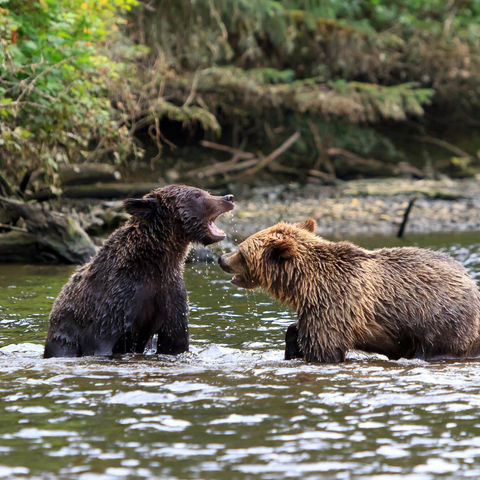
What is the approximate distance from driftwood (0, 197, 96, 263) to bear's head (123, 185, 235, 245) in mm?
6490

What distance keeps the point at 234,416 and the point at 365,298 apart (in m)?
2.24

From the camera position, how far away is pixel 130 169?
2292 cm

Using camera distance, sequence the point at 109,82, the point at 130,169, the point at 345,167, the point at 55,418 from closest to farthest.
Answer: the point at 55,418
the point at 109,82
the point at 130,169
the point at 345,167

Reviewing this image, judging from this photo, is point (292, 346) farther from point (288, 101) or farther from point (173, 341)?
point (288, 101)

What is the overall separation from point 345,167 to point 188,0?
7.50 m

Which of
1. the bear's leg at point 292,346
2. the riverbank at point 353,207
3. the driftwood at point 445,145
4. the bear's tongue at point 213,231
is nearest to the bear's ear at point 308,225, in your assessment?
the bear's tongue at point 213,231

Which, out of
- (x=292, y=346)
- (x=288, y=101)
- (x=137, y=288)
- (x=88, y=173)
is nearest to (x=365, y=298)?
(x=292, y=346)

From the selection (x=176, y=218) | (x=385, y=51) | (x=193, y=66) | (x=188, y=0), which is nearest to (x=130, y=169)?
(x=193, y=66)

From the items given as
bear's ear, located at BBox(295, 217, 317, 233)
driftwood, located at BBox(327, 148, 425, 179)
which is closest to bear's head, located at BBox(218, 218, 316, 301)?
bear's ear, located at BBox(295, 217, 317, 233)

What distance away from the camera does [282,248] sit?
298 inches

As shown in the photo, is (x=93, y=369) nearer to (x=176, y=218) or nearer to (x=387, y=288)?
(x=176, y=218)

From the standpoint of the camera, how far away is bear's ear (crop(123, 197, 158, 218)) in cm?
776

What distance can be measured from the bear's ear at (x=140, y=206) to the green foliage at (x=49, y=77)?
16.2 feet

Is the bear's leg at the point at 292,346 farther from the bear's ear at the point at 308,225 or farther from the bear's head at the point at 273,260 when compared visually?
the bear's ear at the point at 308,225
